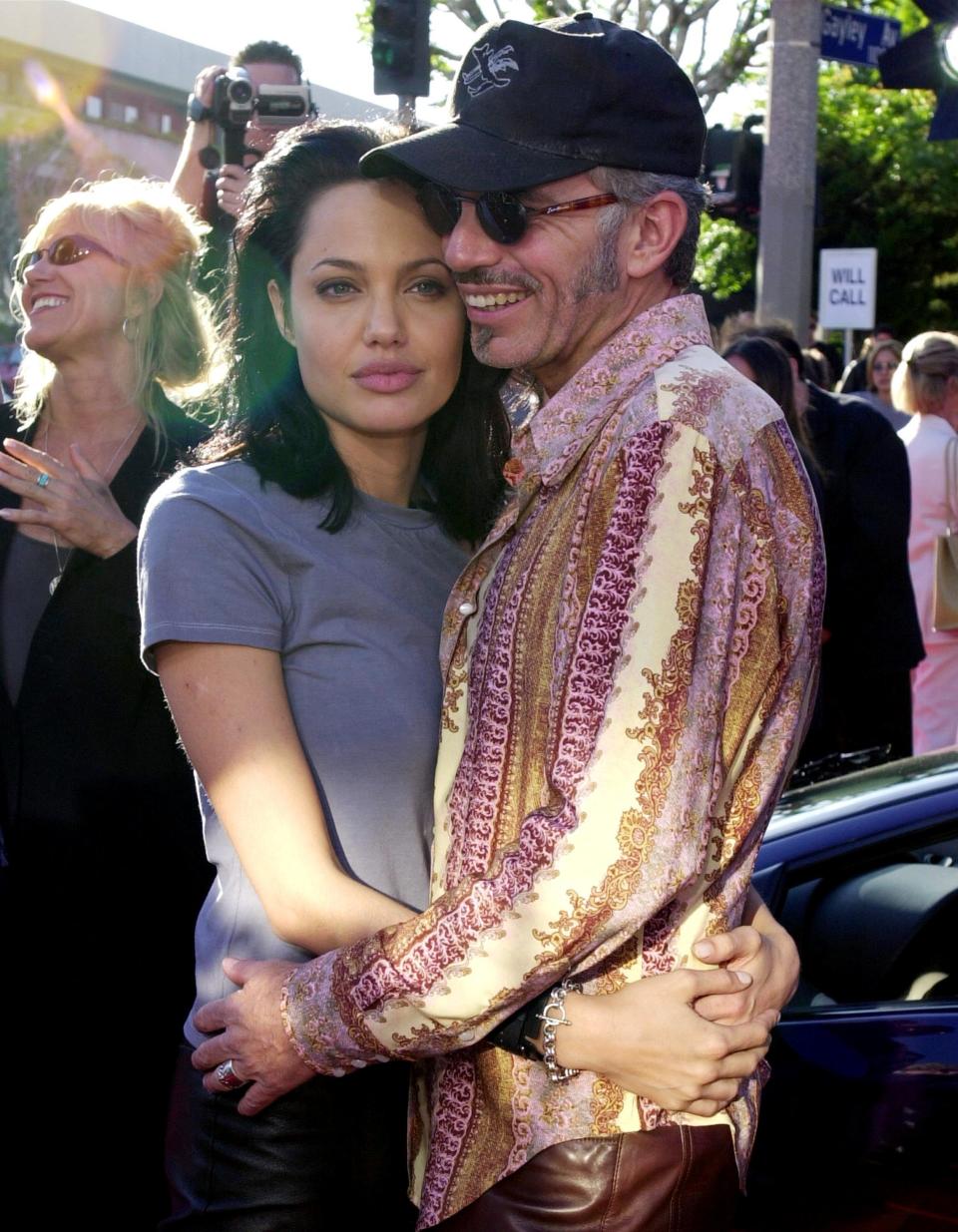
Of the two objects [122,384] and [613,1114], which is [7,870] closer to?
[122,384]

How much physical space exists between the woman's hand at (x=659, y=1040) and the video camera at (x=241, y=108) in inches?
139

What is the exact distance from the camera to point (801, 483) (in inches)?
70.8

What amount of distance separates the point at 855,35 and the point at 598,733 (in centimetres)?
917

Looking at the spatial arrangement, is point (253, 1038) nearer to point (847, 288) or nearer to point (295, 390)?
point (295, 390)

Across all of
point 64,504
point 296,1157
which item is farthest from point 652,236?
point 64,504

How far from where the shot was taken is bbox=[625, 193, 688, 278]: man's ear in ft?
6.34

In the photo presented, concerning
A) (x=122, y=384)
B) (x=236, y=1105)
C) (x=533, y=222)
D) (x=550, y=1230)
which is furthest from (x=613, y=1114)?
(x=122, y=384)

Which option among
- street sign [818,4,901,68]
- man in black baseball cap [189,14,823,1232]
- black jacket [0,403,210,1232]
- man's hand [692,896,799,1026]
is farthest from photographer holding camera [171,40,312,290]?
street sign [818,4,901,68]

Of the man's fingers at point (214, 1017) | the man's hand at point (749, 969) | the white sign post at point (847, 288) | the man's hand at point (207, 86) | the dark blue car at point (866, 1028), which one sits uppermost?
the white sign post at point (847, 288)

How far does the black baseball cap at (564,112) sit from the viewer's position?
1869 millimetres

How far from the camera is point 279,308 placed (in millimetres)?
2297

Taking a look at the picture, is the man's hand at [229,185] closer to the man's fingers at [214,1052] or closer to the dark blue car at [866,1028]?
the dark blue car at [866,1028]

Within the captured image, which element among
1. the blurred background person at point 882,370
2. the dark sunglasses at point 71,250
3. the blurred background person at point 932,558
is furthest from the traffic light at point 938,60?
the dark sunglasses at point 71,250

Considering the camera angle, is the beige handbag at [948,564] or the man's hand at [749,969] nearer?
the man's hand at [749,969]
